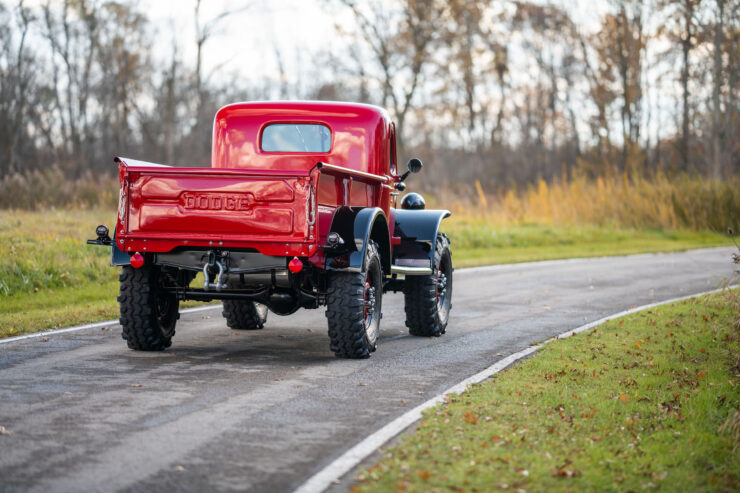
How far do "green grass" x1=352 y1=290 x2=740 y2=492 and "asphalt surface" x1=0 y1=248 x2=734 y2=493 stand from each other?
19.6 inches

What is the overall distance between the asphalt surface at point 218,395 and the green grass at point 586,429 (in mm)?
499

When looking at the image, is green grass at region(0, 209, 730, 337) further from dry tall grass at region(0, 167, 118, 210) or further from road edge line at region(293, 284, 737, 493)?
road edge line at region(293, 284, 737, 493)

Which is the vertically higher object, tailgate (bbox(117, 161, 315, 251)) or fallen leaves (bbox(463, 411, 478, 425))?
tailgate (bbox(117, 161, 315, 251))

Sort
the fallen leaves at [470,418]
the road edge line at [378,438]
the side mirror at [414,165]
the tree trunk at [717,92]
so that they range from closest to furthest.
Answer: the road edge line at [378,438]
the fallen leaves at [470,418]
the side mirror at [414,165]
the tree trunk at [717,92]

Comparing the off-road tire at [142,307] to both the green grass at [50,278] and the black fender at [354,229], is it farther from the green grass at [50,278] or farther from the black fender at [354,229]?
the green grass at [50,278]

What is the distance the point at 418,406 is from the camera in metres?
6.77

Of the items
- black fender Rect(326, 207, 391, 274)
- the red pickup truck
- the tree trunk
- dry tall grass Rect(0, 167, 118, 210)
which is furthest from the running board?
the tree trunk

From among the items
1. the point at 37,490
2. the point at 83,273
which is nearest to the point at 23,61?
the point at 83,273

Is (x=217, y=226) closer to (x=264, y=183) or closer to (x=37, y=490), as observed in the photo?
(x=264, y=183)

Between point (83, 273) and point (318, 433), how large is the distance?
32.7 ft

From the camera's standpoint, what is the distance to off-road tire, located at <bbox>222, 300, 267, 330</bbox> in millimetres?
10977

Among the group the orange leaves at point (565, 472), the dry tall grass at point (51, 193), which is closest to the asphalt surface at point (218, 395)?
the orange leaves at point (565, 472)

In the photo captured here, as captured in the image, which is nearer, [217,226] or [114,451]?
[114,451]

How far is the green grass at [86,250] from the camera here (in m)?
12.4
